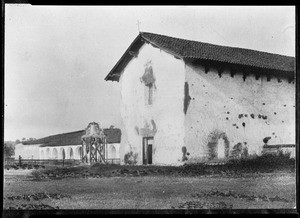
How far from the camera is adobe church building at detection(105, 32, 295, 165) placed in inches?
295

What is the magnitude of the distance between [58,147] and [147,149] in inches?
44.2

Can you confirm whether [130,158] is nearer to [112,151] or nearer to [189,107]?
[112,151]

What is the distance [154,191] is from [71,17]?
2381mm

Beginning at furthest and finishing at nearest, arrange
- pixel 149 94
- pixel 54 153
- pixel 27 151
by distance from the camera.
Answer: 1. pixel 149 94
2. pixel 54 153
3. pixel 27 151

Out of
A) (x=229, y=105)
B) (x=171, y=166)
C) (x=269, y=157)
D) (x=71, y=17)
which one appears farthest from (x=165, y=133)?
(x=71, y=17)

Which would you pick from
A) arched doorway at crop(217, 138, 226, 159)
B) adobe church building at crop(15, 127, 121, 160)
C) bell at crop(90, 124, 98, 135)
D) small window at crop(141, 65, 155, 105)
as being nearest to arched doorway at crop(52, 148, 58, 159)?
adobe church building at crop(15, 127, 121, 160)

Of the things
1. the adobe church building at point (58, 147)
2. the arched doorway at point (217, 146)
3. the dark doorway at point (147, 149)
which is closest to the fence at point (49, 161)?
the adobe church building at point (58, 147)

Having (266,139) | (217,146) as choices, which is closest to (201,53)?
(217,146)

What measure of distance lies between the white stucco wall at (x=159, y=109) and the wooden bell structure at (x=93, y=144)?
0.28 meters

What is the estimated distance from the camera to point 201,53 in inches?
299

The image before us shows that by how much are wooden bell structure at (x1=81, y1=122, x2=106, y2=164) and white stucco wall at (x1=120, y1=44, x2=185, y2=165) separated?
281 mm

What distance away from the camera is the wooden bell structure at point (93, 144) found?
7.43 metres

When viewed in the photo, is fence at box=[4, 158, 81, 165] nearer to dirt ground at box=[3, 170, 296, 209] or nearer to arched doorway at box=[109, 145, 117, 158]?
dirt ground at box=[3, 170, 296, 209]

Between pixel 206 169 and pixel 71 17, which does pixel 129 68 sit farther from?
pixel 206 169
